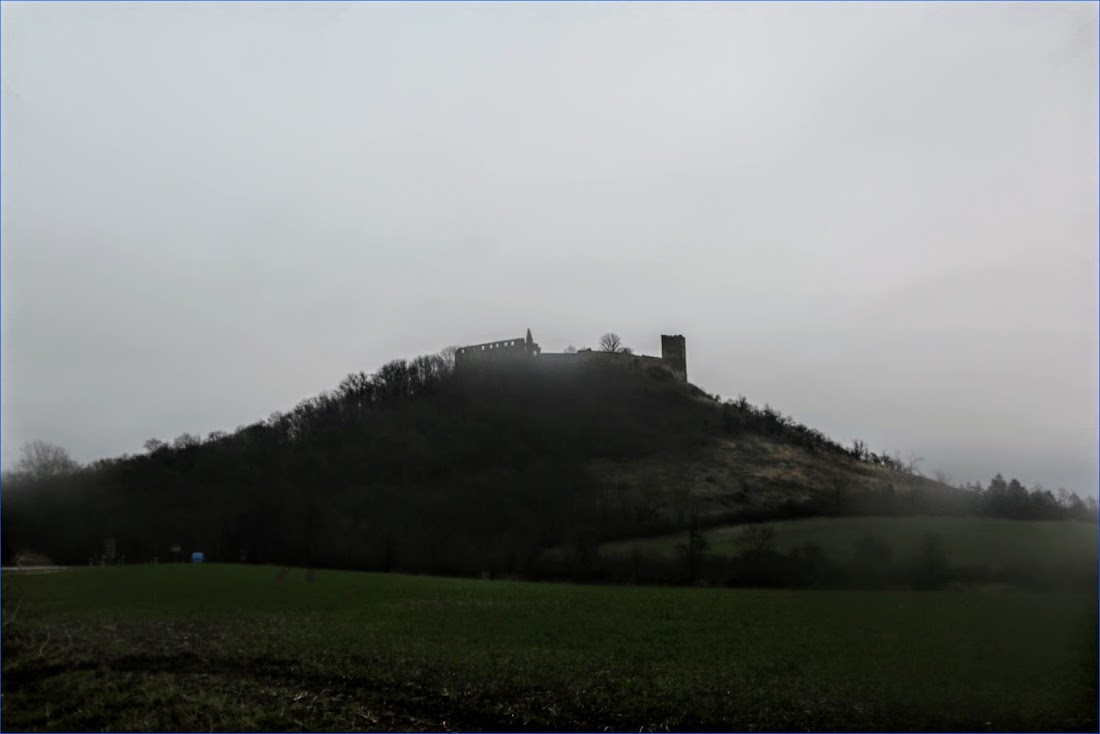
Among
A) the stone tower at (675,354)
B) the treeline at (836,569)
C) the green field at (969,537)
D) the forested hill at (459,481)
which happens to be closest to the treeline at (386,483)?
the forested hill at (459,481)

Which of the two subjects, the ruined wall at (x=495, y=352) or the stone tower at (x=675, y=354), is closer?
the stone tower at (x=675, y=354)

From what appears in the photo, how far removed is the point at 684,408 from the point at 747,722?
42932 mm

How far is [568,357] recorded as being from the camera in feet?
209

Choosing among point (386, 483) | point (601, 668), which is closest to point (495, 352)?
point (386, 483)

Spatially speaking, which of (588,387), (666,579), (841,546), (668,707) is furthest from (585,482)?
(668,707)

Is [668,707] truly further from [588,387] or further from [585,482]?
[588,387]

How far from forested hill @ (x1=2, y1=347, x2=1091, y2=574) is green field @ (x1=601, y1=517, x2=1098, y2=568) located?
7.38ft

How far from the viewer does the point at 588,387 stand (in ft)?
182

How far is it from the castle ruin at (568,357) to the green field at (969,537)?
1495 inches

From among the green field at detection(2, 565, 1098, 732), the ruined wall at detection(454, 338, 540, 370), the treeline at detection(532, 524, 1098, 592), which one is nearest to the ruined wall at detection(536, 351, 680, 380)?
the ruined wall at detection(454, 338, 540, 370)

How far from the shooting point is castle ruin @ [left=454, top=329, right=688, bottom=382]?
60.3 meters

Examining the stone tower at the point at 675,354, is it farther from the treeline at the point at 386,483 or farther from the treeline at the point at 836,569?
the treeline at the point at 836,569

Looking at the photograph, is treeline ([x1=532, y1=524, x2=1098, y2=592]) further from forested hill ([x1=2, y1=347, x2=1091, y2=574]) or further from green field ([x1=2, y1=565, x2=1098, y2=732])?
forested hill ([x1=2, y1=347, x2=1091, y2=574])

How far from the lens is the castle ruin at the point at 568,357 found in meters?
60.3
